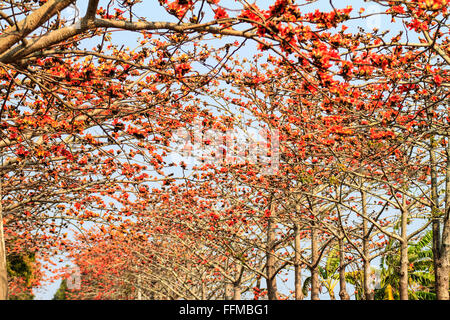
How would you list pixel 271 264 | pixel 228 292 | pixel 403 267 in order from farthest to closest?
pixel 228 292
pixel 271 264
pixel 403 267

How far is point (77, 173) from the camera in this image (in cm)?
922

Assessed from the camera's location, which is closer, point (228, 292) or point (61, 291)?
point (228, 292)

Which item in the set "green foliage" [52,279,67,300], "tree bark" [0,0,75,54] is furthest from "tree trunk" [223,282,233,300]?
"green foliage" [52,279,67,300]

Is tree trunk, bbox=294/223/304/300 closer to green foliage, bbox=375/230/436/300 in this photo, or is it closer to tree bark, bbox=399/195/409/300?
tree bark, bbox=399/195/409/300

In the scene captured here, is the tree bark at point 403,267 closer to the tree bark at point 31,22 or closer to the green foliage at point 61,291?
the tree bark at point 31,22

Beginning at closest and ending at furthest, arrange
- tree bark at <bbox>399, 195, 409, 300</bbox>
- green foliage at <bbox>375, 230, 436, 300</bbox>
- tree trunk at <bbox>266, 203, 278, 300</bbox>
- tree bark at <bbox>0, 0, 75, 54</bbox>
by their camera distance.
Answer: tree bark at <bbox>0, 0, 75, 54</bbox>, tree bark at <bbox>399, 195, 409, 300</bbox>, tree trunk at <bbox>266, 203, 278, 300</bbox>, green foliage at <bbox>375, 230, 436, 300</bbox>

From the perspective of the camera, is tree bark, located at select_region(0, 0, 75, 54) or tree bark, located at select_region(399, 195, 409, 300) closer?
tree bark, located at select_region(0, 0, 75, 54)

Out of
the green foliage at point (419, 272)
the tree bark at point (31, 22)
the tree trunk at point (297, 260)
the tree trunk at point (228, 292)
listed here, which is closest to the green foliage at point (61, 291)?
the tree trunk at point (228, 292)

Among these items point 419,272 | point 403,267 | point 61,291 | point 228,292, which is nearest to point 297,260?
point 403,267

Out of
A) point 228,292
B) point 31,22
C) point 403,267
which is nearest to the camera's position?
point 31,22

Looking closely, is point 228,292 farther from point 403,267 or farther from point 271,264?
point 403,267

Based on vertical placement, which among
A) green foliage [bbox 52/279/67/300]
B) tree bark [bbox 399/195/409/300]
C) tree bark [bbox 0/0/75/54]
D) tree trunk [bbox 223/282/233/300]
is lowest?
green foliage [bbox 52/279/67/300]
